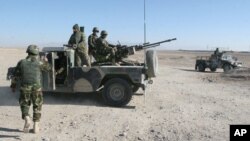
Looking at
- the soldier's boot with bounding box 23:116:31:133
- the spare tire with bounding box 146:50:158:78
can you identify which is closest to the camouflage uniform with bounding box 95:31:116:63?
the spare tire with bounding box 146:50:158:78

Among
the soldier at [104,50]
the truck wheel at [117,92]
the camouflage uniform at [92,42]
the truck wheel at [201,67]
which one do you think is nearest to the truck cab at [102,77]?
the truck wheel at [117,92]

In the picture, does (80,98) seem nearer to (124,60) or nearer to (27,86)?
(124,60)

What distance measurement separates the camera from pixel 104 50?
12500 millimetres

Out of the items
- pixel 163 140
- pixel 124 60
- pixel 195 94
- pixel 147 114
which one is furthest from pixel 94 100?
pixel 163 140

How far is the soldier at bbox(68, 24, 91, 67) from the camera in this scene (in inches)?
464

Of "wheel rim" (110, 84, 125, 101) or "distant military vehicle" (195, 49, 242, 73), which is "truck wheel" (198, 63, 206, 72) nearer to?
"distant military vehicle" (195, 49, 242, 73)

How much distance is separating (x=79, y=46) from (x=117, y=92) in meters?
1.76

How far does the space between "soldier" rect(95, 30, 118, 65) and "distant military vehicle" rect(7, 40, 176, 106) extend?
3.46ft

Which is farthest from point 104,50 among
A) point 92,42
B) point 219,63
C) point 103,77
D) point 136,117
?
point 219,63

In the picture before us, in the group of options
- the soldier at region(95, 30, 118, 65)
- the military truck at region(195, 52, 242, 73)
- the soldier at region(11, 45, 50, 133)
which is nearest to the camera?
the soldier at region(11, 45, 50, 133)

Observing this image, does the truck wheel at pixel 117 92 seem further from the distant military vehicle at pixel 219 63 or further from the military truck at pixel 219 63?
the distant military vehicle at pixel 219 63

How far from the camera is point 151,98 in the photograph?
12703mm

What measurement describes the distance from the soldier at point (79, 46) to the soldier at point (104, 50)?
0.59 metres

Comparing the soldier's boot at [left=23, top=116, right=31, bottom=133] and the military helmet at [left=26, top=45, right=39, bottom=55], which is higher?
the military helmet at [left=26, top=45, right=39, bottom=55]
